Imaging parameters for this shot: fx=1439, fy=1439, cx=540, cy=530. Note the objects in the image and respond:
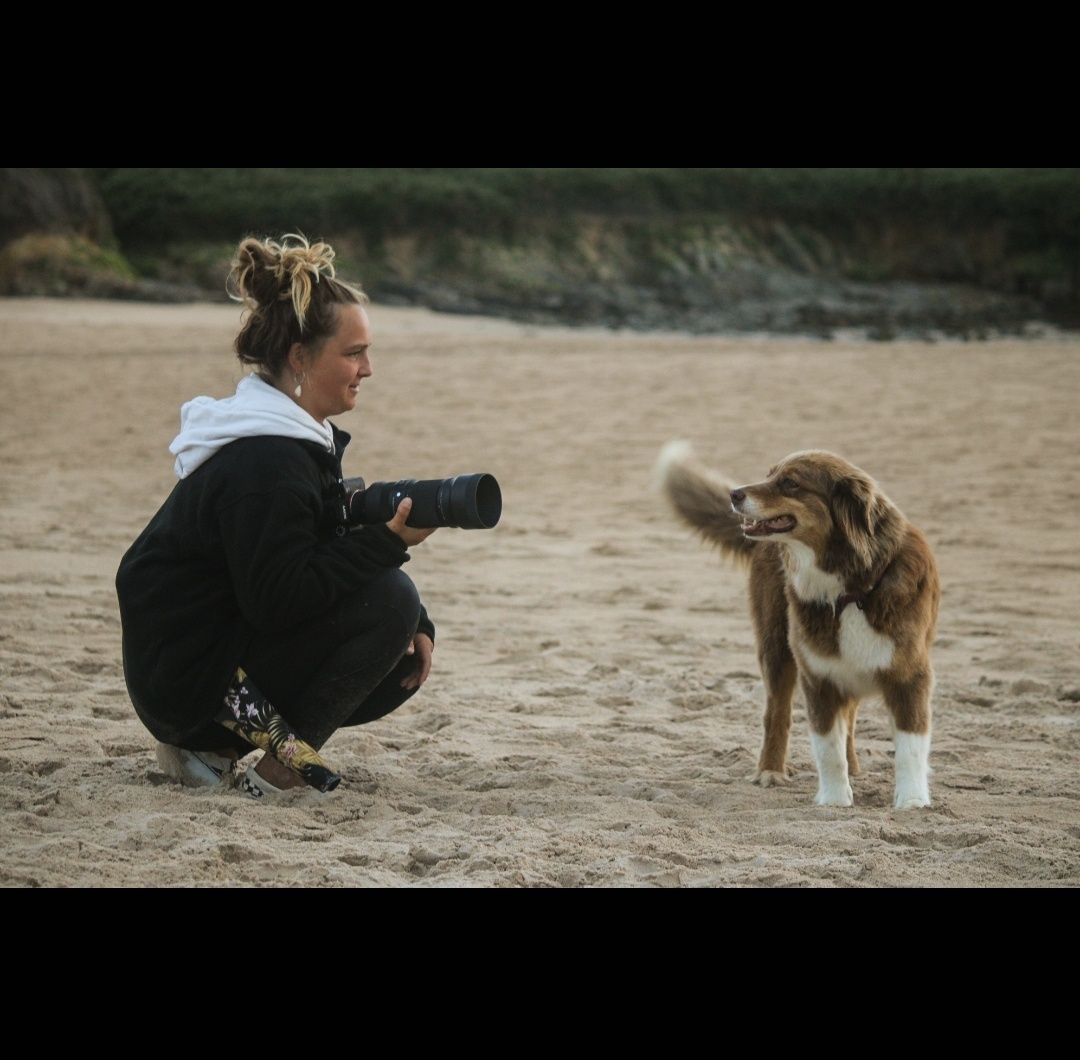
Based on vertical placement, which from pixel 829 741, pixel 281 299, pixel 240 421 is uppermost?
pixel 281 299

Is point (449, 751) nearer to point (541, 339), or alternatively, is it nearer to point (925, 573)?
point (925, 573)

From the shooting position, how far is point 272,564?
4.02 m

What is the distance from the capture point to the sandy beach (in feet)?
12.6

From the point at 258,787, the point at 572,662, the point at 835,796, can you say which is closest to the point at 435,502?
the point at 258,787

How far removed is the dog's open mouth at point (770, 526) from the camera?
183 inches

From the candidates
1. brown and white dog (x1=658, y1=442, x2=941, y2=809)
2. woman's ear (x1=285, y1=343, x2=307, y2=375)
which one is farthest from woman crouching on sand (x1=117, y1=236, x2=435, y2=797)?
brown and white dog (x1=658, y1=442, x2=941, y2=809)

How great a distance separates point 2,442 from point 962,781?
31.7 feet

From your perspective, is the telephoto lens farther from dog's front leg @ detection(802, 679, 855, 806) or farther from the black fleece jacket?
dog's front leg @ detection(802, 679, 855, 806)

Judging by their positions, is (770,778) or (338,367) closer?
(338,367)

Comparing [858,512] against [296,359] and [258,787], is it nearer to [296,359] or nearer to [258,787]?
[296,359]

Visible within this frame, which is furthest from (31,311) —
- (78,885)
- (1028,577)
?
(78,885)

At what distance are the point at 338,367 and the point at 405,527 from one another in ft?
1.72

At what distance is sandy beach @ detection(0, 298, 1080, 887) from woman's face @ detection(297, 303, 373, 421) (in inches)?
46.4

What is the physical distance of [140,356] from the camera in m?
16.4
